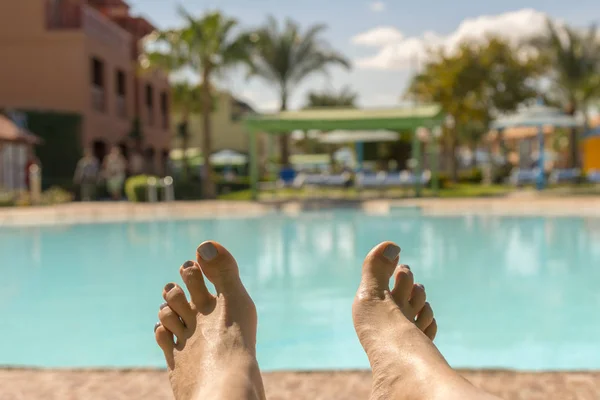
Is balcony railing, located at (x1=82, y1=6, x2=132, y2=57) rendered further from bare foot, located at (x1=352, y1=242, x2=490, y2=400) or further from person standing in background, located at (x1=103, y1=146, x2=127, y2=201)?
bare foot, located at (x1=352, y1=242, x2=490, y2=400)

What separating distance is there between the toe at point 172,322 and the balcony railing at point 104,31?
21583 millimetres

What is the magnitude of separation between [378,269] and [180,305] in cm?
77

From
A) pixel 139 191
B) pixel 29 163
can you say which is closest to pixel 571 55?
pixel 139 191

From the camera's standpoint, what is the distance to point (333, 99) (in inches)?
1948

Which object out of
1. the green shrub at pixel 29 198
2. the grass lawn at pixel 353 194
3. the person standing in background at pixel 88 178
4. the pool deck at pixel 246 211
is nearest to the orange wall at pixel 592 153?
the grass lawn at pixel 353 194

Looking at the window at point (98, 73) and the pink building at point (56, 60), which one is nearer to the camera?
the pink building at point (56, 60)

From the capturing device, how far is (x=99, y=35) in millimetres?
23750

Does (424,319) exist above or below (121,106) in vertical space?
below

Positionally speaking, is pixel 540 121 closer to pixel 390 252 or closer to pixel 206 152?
pixel 206 152

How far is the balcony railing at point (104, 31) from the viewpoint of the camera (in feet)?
74.6

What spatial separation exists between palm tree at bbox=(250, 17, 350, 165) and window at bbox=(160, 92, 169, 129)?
548 cm

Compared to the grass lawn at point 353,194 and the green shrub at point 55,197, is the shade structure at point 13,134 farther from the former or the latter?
the grass lawn at point 353,194

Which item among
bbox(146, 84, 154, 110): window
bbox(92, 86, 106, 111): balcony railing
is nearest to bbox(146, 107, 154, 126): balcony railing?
bbox(146, 84, 154, 110): window

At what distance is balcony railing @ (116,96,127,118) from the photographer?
25.9 metres
